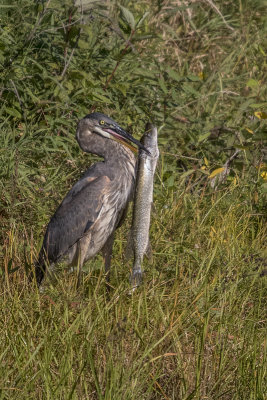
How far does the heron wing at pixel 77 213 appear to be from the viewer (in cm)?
480

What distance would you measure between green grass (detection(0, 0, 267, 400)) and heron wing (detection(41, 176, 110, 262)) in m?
0.12

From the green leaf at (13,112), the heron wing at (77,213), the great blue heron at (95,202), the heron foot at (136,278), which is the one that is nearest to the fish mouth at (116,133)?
the great blue heron at (95,202)

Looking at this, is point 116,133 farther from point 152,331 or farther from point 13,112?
point 152,331

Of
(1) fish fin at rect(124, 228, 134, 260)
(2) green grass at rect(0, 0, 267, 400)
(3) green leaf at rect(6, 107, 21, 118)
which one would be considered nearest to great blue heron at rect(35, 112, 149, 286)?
(2) green grass at rect(0, 0, 267, 400)

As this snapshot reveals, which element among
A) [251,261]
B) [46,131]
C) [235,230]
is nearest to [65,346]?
[251,261]

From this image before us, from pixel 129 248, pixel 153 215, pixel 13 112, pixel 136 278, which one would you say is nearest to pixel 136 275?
pixel 136 278

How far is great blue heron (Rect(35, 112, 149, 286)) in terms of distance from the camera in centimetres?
482

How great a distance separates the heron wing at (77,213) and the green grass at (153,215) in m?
0.12

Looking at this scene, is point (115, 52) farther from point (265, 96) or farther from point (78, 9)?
point (265, 96)

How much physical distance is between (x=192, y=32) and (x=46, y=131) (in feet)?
9.10

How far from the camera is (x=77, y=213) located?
15.9 ft

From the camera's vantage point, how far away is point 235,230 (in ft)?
16.8

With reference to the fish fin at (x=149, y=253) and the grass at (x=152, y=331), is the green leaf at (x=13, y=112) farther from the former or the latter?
the fish fin at (x=149, y=253)

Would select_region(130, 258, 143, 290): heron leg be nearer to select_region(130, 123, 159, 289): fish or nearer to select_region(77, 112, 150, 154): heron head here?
select_region(130, 123, 159, 289): fish
